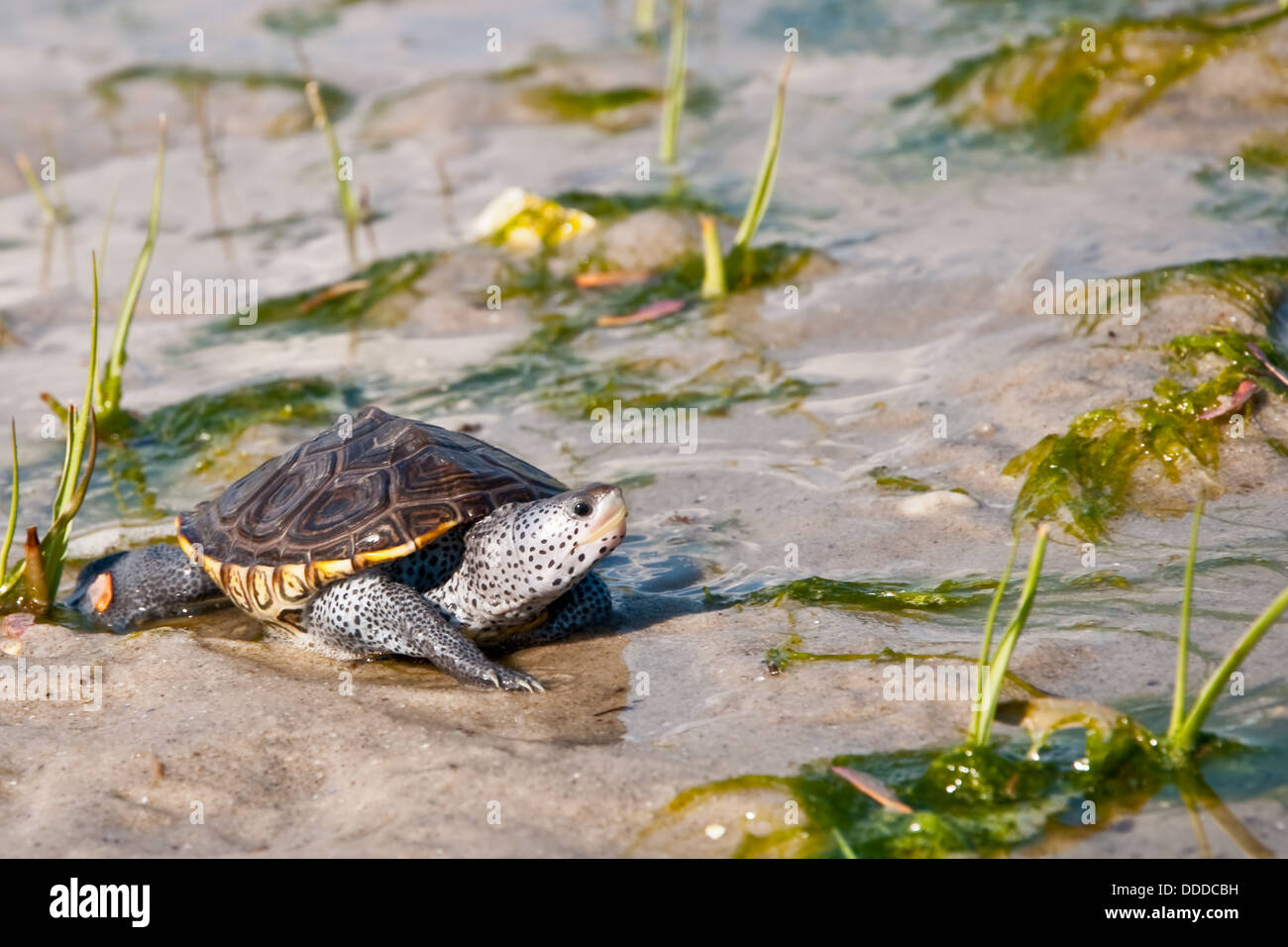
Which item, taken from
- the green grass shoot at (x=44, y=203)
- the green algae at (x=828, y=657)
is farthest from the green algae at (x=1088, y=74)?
the green grass shoot at (x=44, y=203)

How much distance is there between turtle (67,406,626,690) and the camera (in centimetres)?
360

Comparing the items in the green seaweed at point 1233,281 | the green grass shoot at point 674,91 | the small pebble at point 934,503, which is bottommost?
the small pebble at point 934,503

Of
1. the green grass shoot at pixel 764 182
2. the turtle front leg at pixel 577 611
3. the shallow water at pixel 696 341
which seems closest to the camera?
the shallow water at pixel 696 341

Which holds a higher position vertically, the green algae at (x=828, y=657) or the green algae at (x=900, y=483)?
the green algae at (x=900, y=483)

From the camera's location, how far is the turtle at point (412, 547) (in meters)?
3.60

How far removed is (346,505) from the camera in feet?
12.6

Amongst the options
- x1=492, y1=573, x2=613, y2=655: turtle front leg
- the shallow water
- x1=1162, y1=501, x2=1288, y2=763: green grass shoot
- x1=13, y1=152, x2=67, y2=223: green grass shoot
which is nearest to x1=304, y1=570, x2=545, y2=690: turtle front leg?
the shallow water

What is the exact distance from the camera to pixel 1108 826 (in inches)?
99.2

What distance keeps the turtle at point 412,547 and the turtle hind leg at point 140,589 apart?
0.18 metres

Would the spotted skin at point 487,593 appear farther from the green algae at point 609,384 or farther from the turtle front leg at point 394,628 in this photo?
the green algae at point 609,384

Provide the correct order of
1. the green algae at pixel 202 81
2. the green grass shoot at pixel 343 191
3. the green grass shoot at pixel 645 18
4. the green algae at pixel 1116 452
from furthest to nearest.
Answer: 1. the green grass shoot at pixel 645 18
2. the green algae at pixel 202 81
3. the green grass shoot at pixel 343 191
4. the green algae at pixel 1116 452

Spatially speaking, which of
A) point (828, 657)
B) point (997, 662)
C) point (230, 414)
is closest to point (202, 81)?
point (230, 414)

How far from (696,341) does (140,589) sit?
284cm

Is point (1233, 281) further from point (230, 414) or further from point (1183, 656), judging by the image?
point (230, 414)
